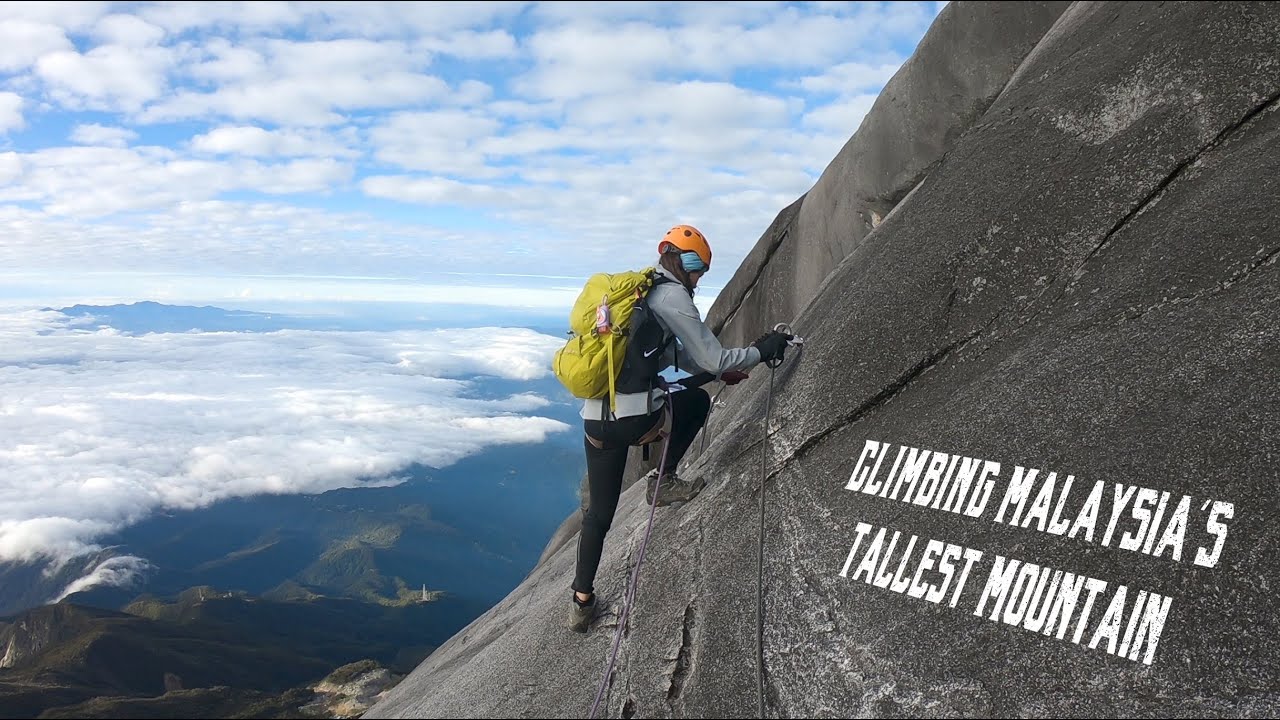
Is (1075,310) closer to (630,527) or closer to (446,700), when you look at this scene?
(630,527)

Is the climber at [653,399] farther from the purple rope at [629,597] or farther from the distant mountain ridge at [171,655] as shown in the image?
the distant mountain ridge at [171,655]

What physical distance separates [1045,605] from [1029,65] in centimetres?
978

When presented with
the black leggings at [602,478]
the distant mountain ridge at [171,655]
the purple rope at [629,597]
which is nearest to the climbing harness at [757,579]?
the purple rope at [629,597]

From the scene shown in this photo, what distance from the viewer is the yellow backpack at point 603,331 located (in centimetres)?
752

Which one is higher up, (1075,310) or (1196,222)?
(1196,222)

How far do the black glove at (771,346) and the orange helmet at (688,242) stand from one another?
1.18m

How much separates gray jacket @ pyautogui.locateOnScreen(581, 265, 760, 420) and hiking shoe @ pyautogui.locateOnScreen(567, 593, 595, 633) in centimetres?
203

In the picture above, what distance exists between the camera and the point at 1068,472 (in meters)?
7.05

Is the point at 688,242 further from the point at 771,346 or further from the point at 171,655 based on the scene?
the point at 171,655

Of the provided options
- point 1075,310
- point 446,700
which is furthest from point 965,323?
point 446,700

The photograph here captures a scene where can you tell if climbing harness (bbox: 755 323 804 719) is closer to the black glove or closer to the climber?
the black glove

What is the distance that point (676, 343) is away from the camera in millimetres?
8227

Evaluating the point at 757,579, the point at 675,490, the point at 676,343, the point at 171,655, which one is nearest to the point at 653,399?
the point at 676,343

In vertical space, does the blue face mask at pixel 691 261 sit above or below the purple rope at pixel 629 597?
above
